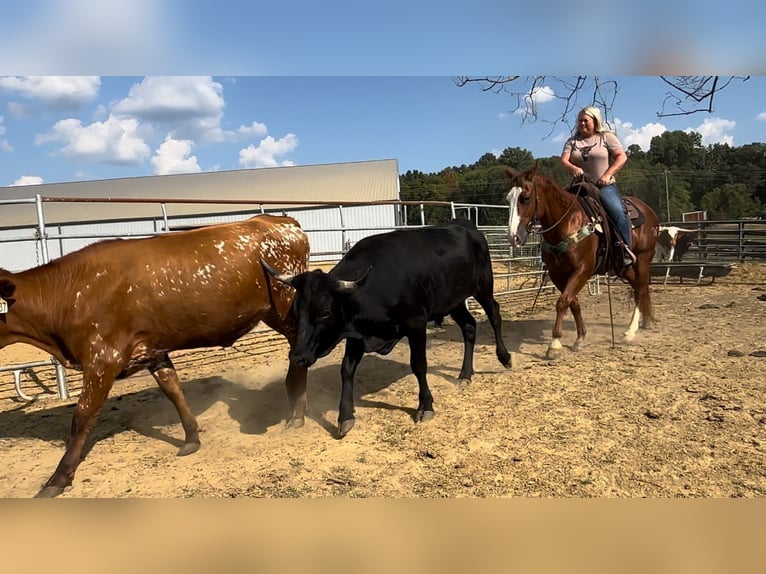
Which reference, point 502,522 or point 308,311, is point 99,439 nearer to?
point 308,311

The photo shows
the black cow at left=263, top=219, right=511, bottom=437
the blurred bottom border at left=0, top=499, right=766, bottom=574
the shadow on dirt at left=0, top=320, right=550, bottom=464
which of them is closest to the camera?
the blurred bottom border at left=0, top=499, right=766, bottom=574

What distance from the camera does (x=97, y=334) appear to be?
321 cm

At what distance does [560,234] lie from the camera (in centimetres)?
532

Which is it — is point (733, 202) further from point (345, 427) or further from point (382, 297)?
point (345, 427)

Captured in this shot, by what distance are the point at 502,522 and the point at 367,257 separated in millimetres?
2357

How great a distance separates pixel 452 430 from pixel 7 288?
296 cm

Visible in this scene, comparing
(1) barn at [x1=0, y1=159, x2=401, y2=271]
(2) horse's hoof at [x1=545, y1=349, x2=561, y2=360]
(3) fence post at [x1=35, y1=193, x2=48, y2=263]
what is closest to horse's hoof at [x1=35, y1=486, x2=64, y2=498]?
(3) fence post at [x1=35, y1=193, x2=48, y2=263]

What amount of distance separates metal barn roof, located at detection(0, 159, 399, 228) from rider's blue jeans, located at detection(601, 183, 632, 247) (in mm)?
21781

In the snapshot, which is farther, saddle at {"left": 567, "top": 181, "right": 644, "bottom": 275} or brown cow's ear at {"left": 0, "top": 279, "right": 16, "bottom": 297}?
saddle at {"left": 567, "top": 181, "right": 644, "bottom": 275}

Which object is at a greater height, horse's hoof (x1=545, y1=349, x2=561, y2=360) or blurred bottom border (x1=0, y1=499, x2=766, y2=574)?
blurred bottom border (x1=0, y1=499, x2=766, y2=574)

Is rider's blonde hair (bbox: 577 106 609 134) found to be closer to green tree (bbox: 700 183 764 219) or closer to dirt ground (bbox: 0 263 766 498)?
dirt ground (bbox: 0 263 766 498)

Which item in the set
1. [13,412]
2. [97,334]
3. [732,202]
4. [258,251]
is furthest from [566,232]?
[732,202]

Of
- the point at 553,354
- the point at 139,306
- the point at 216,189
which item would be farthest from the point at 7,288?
the point at 216,189

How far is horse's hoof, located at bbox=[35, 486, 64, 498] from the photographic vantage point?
293cm
